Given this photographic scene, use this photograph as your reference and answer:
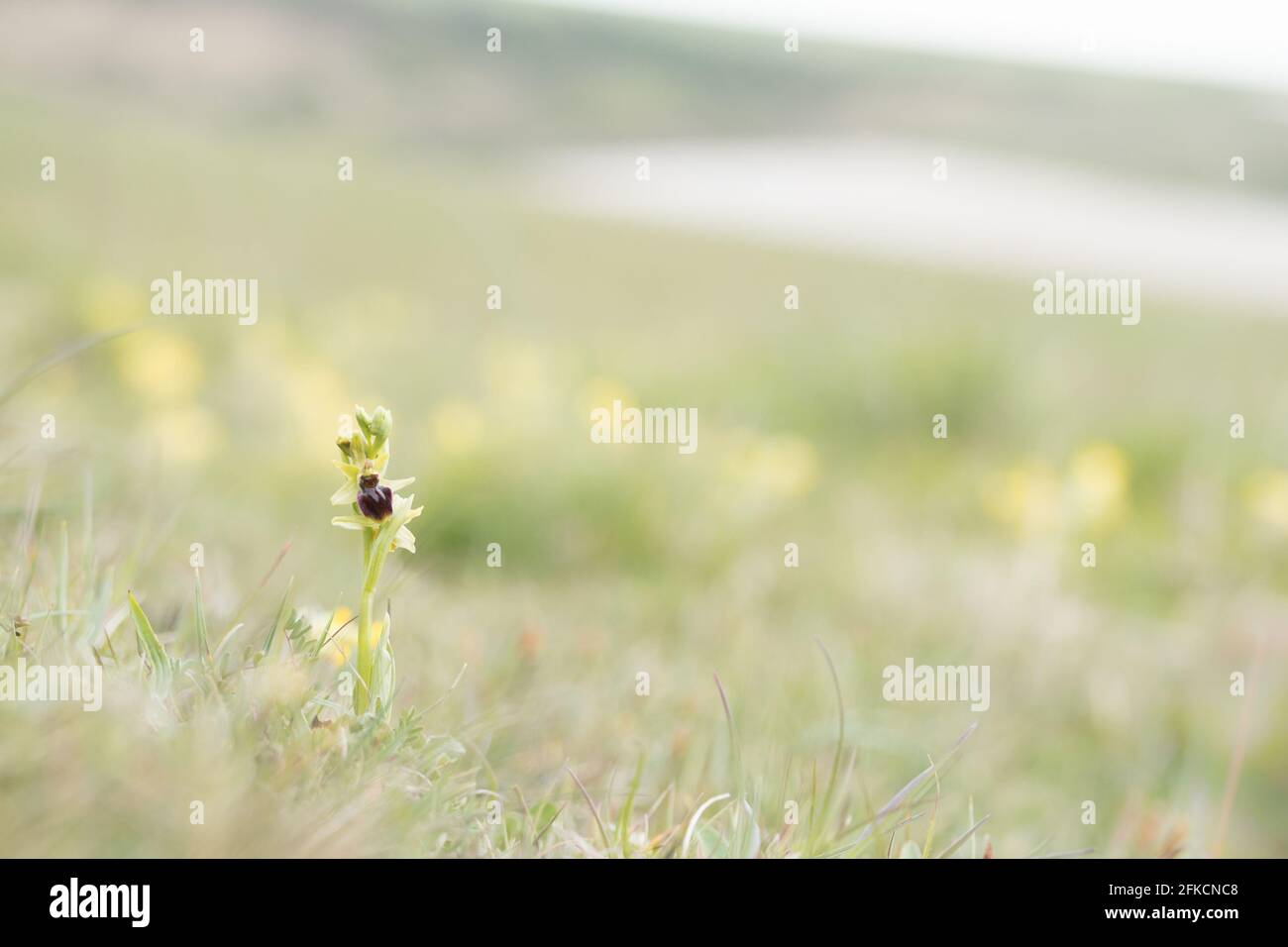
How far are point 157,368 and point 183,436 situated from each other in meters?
0.56

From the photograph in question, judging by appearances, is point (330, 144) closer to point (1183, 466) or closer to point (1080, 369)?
point (1080, 369)

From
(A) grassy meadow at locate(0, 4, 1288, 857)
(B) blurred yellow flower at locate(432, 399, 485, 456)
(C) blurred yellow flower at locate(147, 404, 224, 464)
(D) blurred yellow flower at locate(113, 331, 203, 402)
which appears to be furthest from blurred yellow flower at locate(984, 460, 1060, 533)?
(D) blurred yellow flower at locate(113, 331, 203, 402)

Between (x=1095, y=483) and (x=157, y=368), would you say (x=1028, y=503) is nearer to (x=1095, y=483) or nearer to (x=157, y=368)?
(x=1095, y=483)

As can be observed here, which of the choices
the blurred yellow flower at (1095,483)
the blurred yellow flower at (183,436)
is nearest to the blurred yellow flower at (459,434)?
the blurred yellow flower at (183,436)

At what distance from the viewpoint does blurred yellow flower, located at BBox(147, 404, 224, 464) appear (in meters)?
2.87

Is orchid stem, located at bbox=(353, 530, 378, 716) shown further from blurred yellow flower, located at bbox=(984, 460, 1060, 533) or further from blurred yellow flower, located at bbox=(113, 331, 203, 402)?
blurred yellow flower, located at bbox=(984, 460, 1060, 533)

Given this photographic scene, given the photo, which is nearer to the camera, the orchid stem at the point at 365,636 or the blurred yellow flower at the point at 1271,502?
the orchid stem at the point at 365,636

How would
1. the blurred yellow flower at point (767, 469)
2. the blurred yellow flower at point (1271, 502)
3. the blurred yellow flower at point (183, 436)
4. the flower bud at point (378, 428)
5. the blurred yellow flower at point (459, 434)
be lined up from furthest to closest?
the blurred yellow flower at point (1271, 502), the blurred yellow flower at point (767, 469), the blurred yellow flower at point (459, 434), the blurred yellow flower at point (183, 436), the flower bud at point (378, 428)

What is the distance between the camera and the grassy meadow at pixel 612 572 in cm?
113

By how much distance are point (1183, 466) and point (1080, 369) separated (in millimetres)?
1645

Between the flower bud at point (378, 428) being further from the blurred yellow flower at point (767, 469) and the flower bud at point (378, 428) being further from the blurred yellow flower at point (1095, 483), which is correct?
the blurred yellow flower at point (1095, 483)

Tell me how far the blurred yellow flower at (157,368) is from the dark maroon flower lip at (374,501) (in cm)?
248

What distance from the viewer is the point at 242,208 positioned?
880 centimetres

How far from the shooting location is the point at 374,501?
3.71ft
